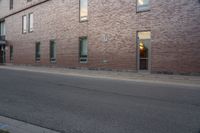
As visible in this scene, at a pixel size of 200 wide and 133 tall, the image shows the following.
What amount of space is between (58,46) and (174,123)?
2002cm

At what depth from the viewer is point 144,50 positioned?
17500mm

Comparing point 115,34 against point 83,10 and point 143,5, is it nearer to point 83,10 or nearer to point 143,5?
point 143,5

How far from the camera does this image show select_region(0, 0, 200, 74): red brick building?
50.3 ft

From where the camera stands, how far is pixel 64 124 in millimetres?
5512

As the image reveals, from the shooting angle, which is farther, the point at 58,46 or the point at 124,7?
the point at 58,46

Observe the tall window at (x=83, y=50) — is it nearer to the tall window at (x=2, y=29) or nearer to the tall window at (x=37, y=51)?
the tall window at (x=37, y=51)

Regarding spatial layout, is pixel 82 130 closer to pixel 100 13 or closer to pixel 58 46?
pixel 100 13

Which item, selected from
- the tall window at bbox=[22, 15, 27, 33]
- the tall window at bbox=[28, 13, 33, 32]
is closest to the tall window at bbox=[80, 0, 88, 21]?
the tall window at bbox=[28, 13, 33, 32]

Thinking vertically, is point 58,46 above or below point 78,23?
below

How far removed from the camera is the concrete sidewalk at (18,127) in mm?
4883

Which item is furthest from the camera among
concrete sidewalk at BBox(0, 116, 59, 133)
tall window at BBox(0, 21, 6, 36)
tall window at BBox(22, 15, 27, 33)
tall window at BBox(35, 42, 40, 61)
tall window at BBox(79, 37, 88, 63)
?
tall window at BBox(0, 21, 6, 36)

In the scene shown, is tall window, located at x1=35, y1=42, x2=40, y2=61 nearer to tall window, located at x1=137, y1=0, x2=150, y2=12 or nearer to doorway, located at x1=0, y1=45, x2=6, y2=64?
doorway, located at x1=0, y1=45, x2=6, y2=64

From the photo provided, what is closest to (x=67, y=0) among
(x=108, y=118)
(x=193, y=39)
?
(x=193, y=39)

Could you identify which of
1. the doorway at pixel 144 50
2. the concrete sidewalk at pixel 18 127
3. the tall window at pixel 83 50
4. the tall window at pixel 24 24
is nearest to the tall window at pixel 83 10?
the tall window at pixel 83 50
